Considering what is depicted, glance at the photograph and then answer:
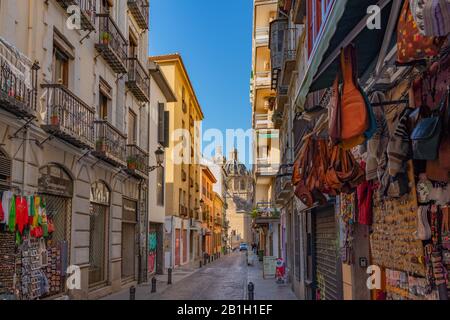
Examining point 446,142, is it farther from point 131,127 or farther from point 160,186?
point 160,186

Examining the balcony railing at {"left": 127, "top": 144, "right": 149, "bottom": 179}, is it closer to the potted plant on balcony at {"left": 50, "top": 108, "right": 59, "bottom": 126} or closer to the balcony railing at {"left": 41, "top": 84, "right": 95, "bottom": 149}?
the balcony railing at {"left": 41, "top": 84, "right": 95, "bottom": 149}

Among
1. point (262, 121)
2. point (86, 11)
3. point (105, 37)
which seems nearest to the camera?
point (86, 11)

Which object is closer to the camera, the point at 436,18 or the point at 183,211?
the point at 436,18

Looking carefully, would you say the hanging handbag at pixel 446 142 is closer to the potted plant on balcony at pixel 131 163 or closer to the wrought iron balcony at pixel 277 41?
the potted plant on balcony at pixel 131 163

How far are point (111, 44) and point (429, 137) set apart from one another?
44.8 feet

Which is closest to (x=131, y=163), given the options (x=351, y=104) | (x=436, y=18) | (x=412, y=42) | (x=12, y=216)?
(x=12, y=216)

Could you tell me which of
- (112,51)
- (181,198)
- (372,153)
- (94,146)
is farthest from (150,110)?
(372,153)

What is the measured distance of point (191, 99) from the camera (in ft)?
145

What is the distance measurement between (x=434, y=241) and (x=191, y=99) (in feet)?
132

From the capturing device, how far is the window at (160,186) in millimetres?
26688

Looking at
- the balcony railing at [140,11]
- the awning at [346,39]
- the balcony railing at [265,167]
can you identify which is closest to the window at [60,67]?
the balcony railing at [140,11]

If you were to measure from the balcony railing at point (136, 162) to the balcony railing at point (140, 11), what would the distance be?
576cm

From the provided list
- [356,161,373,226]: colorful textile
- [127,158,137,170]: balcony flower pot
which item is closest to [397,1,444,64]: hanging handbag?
[356,161,373,226]: colorful textile

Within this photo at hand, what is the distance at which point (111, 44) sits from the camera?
52.7ft
